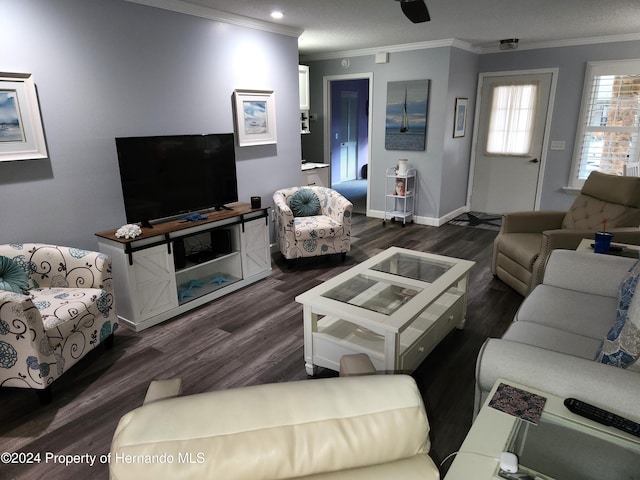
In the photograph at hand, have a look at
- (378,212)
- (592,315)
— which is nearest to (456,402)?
(592,315)

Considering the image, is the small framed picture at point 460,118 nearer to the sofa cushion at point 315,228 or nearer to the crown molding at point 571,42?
the crown molding at point 571,42

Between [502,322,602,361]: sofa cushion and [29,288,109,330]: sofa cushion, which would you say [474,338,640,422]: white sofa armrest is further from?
[29,288,109,330]: sofa cushion

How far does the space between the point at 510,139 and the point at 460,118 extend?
841mm

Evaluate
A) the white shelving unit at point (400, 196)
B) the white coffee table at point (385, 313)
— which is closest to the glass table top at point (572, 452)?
the white coffee table at point (385, 313)

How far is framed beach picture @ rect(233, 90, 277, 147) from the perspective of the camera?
3977mm

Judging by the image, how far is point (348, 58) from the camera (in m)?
5.98

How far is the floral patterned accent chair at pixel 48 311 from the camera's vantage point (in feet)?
6.96

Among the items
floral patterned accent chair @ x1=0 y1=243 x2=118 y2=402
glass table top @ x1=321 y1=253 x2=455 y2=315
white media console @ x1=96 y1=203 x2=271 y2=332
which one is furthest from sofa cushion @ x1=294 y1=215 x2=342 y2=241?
floral patterned accent chair @ x1=0 y1=243 x2=118 y2=402

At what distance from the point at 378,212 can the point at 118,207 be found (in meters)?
3.89

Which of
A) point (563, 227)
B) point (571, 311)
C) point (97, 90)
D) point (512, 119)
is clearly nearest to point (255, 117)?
point (97, 90)

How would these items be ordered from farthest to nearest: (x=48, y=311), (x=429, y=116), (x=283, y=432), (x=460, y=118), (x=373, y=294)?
→ (x=460, y=118) → (x=429, y=116) → (x=373, y=294) → (x=48, y=311) → (x=283, y=432)

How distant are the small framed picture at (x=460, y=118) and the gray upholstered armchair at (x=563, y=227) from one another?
2258 mm

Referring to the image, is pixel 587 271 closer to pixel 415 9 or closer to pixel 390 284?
pixel 390 284

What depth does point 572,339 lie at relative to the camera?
1.98m
